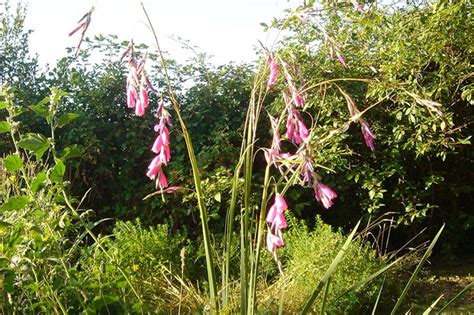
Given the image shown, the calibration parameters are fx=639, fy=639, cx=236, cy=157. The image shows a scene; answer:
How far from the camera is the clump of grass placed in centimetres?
382

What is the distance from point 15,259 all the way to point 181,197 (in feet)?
9.33

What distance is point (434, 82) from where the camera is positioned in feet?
15.8

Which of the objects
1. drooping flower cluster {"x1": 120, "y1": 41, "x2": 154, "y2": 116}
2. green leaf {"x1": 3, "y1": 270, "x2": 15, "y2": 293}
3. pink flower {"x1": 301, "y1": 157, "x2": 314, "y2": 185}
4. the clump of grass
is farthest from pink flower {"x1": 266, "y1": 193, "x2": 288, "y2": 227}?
the clump of grass

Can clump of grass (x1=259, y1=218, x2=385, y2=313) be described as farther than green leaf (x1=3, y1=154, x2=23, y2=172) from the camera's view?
Yes

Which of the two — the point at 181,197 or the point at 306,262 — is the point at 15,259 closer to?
the point at 306,262

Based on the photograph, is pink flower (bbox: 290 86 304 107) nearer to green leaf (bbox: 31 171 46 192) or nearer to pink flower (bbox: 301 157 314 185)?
pink flower (bbox: 301 157 314 185)

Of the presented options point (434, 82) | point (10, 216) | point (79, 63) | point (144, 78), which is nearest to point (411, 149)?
point (434, 82)

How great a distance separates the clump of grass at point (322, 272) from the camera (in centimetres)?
382

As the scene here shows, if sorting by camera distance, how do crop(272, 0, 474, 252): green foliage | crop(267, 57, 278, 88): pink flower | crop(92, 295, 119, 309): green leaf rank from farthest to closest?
crop(272, 0, 474, 252): green foliage
crop(92, 295, 119, 309): green leaf
crop(267, 57, 278, 88): pink flower

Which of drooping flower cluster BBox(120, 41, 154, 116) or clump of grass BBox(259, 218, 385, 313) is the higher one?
drooping flower cluster BBox(120, 41, 154, 116)

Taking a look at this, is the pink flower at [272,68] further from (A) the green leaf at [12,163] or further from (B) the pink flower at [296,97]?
(A) the green leaf at [12,163]

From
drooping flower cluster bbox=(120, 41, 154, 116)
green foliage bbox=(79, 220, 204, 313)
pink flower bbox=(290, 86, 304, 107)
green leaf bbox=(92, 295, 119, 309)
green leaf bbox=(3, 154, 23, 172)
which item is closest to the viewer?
drooping flower cluster bbox=(120, 41, 154, 116)

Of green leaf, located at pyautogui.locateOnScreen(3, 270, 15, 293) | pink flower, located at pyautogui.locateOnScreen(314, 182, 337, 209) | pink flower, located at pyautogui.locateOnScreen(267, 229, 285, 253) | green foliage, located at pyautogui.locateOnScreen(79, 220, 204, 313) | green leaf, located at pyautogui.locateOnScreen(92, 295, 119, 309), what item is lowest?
green foliage, located at pyautogui.locateOnScreen(79, 220, 204, 313)

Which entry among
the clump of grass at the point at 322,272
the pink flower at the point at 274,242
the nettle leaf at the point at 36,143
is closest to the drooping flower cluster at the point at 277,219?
the pink flower at the point at 274,242
